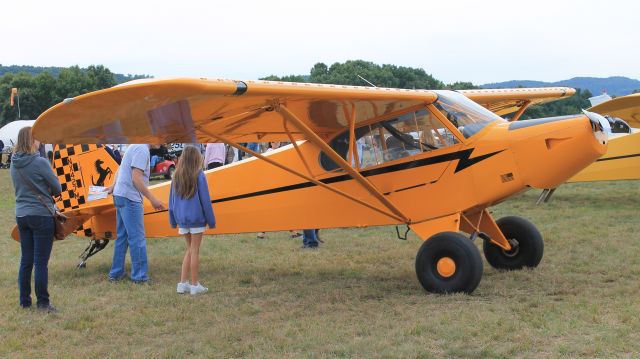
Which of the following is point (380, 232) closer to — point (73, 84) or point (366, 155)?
point (366, 155)

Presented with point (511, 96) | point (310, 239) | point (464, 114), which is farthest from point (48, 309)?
point (511, 96)

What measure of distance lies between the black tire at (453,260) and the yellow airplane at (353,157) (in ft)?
0.04

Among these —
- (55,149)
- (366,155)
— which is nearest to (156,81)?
(366,155)

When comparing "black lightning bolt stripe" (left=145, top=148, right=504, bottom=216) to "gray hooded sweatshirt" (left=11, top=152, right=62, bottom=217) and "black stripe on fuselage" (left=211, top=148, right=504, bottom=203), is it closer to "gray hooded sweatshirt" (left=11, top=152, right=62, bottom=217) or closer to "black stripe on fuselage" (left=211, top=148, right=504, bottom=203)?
"black stripe on fuselage" (left=211, top=148, right=504, bottom=203)

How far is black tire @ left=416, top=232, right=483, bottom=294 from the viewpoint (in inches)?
234

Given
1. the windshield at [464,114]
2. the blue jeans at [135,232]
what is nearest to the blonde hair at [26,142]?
the blue jeans at [135,232]

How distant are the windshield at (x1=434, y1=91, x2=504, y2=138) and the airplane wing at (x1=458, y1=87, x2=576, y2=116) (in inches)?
65.5

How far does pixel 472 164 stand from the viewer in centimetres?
629

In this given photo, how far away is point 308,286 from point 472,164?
2215 millimetres

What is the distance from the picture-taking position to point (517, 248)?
7.29m

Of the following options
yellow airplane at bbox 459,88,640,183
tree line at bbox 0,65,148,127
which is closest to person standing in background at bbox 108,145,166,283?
yellow airplane at bbox 459,88,640,183

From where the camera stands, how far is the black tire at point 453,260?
5938 millimetres

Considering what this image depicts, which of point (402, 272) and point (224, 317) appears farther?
point (402, 272)

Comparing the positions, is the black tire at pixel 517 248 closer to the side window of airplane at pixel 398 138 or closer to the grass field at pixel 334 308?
the grass field at pixel 334 308
